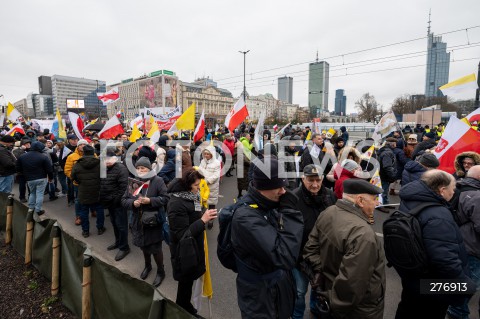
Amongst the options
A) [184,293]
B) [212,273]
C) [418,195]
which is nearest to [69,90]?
[212,273]

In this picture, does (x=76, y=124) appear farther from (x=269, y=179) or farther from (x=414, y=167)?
(x=414, y=167)

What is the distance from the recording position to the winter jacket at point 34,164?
20.1 ft

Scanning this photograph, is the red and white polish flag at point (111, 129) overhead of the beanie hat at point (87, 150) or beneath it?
overhead

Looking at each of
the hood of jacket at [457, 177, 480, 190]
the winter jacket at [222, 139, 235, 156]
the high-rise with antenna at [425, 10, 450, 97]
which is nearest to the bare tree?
the high-rise with antenna at [425, 10, 450, 97]

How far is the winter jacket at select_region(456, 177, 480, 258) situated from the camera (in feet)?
9.04

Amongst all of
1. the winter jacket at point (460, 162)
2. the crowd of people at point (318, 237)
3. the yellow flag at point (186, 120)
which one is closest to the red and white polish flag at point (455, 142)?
the winter jacket at point (460, 162)

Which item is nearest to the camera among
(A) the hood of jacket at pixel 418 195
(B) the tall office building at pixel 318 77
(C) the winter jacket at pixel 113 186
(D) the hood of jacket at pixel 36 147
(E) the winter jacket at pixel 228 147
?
(A) the hood of jacket at pixel 418 195

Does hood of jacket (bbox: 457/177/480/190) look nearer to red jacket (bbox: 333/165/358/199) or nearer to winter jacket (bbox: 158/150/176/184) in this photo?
red jacket (bbox: 333/165/358/199)

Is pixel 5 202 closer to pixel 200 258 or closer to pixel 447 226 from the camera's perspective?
pixel 200 258

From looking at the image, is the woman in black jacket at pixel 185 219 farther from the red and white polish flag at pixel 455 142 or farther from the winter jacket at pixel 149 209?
the red and white polish flag at pixel 455 142

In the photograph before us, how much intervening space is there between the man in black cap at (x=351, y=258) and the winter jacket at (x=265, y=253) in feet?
1.08

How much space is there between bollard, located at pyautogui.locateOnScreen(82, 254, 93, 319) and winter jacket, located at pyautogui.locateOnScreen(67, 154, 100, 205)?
2.66m

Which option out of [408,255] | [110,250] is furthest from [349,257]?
[110,250]

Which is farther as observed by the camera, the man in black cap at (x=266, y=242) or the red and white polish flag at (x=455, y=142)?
the red and white polish flag at (x=455, y=142)
